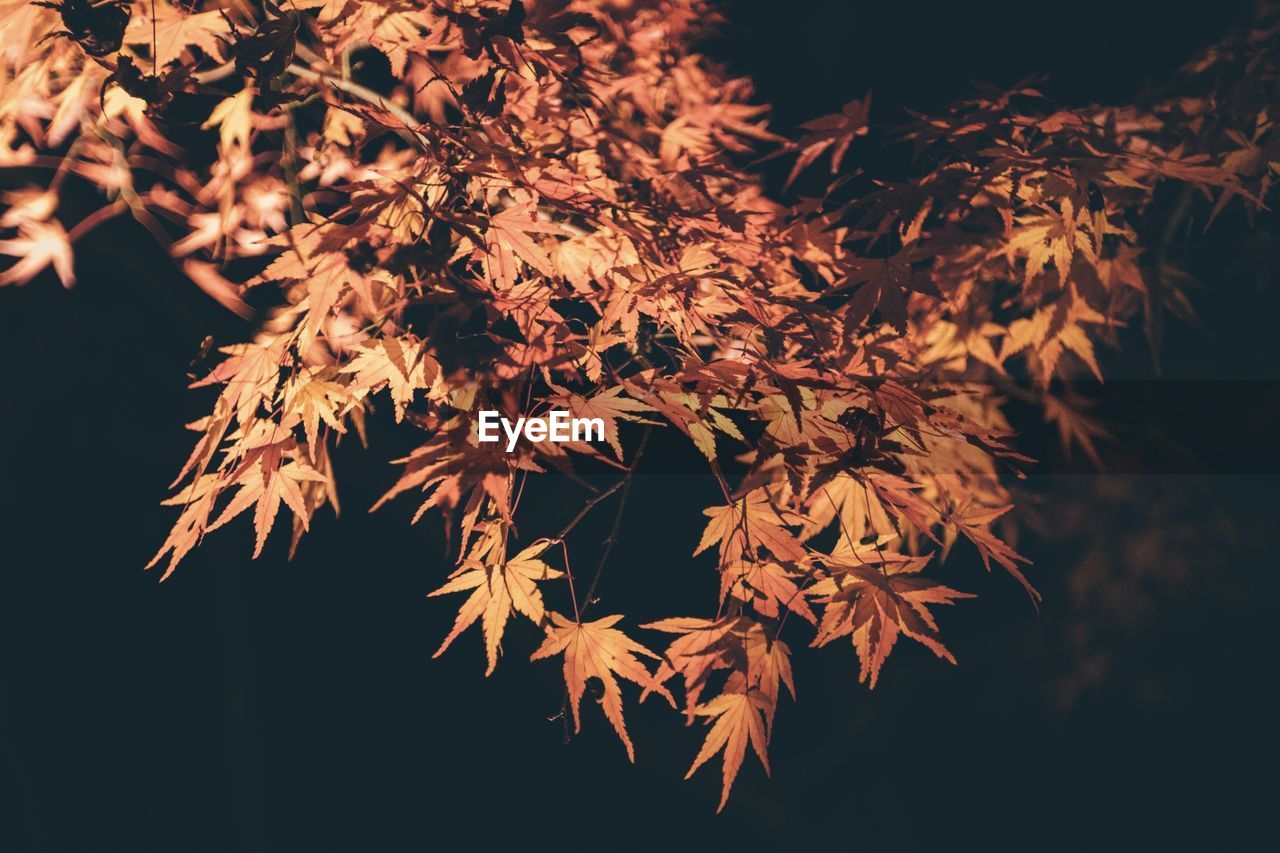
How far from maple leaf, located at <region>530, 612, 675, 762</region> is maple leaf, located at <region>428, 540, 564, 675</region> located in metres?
0.05

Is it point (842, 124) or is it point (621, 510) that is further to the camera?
point (842, 124)

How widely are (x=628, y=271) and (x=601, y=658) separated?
54cm

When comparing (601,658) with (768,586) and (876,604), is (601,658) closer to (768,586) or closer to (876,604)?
(768,586)

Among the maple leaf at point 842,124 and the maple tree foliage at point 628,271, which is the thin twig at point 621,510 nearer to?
the maple tree foliage at point 628,271

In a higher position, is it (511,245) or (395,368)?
(511,245)

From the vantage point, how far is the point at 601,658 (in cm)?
122

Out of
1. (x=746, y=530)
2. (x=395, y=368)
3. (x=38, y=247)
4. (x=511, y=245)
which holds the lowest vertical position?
(x=38, y=247)

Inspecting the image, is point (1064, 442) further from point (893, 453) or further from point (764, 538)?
point (764, 538)

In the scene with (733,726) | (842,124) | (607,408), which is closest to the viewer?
(607,408)

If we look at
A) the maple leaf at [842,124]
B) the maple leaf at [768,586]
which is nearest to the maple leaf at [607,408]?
the maple leaf at [768,586]

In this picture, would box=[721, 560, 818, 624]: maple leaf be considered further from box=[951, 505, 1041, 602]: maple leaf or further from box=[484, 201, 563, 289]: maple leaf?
box=[484, 201, 563, 289]: maple leaf

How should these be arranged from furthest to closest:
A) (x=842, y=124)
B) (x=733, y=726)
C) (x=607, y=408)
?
(x=842, y=124), (x=733, y=726), (x=607, y=408)

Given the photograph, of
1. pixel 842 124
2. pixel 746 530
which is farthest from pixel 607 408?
pixel 842 124

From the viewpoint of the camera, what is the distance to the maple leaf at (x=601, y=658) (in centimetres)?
120
